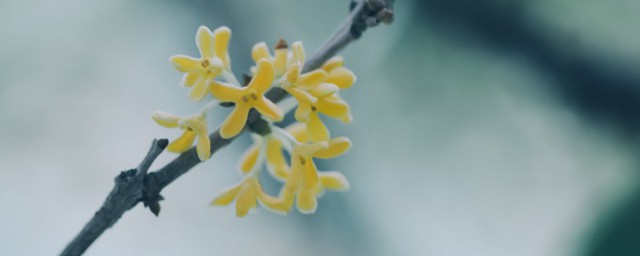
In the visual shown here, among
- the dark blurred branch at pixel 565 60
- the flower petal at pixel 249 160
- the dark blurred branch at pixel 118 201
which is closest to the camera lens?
the dark blurred branch at pixel 118 201

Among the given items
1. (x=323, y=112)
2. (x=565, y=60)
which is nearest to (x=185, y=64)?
(x=323, y=112)

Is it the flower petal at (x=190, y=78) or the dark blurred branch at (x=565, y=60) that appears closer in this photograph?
the flower petal at (x=190, y=78)

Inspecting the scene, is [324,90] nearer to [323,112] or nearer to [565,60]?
[323,112]

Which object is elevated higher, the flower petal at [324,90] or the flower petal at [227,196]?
the flower petal at [324,90]

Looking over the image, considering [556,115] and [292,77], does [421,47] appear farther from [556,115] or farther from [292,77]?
[292,77]

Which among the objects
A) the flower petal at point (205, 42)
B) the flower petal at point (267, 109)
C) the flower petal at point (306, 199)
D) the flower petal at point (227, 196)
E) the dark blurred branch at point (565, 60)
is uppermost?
the dark blurred branch at point (565, 60)

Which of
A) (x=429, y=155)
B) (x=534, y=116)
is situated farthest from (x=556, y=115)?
(x=429, y=155)

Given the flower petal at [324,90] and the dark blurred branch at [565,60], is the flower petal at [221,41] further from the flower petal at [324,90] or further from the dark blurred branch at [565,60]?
the dark blurred branch at [565,60]

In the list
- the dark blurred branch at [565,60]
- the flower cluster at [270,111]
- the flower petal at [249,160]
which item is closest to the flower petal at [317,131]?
the flower cluster at [270,111]
